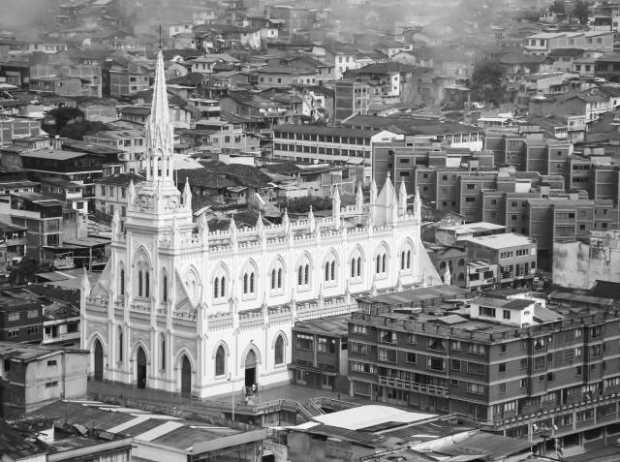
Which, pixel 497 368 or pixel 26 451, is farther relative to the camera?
pixel 497 368

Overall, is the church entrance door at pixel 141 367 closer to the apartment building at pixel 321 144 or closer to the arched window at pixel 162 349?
the arched window at pixel 162 349

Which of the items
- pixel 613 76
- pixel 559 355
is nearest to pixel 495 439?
pixel 559 355

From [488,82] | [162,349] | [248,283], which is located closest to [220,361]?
[162,349]

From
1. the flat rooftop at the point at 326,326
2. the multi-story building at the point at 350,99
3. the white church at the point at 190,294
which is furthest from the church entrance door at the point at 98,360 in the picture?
the multi-story building at the point at 350,99

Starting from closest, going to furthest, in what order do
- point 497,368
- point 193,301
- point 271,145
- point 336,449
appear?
point 336,449 < point 497,368 < point 193,301 < point 271,145

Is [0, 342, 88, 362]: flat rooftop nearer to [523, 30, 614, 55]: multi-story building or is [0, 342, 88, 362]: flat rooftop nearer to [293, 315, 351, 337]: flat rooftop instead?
[293, 315, 351, 337]: flat rooftop

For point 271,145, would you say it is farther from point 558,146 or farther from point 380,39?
point 380,39

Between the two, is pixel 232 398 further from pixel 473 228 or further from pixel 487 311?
pixel 473 228
